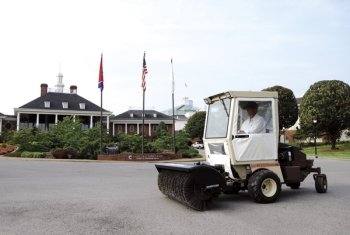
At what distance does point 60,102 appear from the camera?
80875 millimetres

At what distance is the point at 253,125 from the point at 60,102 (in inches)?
2971

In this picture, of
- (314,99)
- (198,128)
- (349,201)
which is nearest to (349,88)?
(314,99)

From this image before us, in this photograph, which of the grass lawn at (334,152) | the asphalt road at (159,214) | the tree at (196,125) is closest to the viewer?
the asphalt road at (159,214)

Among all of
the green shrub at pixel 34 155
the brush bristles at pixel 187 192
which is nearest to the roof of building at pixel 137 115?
the green shrub at pixel 34 155

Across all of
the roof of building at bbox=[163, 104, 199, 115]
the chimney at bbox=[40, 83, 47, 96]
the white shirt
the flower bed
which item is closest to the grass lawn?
the flower bed

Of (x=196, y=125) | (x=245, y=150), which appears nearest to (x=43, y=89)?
(x=196, y=125)

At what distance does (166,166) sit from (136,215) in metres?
1.87

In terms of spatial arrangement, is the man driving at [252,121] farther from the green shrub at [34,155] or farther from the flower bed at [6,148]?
the flower bed at [6,148]

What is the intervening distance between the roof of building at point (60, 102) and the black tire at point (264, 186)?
7319 centimetres

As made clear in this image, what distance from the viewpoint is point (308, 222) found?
24.2 feet

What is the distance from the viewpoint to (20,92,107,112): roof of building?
78125mm

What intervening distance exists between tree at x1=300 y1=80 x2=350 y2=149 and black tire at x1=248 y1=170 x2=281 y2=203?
4461 cm

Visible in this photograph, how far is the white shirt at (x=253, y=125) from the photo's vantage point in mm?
9531

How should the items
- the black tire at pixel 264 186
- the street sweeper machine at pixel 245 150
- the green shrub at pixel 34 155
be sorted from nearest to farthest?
the black tire at pixel 264 186 → the street sweeper machine at pixel 245 150 → the green shrub at pixel 34 155
